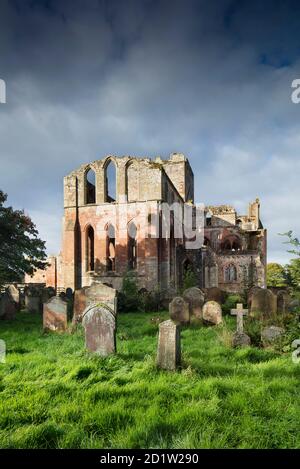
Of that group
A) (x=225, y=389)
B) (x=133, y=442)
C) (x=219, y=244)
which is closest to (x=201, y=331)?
(x=225, y=389)

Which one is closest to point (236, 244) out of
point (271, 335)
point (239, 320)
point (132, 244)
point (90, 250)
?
point (132, 244)

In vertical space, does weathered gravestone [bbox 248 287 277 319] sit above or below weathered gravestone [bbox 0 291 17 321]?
above

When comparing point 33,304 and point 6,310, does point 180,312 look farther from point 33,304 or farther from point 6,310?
point 33,304

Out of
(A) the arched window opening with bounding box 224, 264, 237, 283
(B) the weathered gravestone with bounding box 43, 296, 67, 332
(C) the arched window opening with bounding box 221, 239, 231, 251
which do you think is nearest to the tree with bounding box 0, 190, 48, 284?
(B) the weathered gravestone with bounding box 43, 296, 67, 332

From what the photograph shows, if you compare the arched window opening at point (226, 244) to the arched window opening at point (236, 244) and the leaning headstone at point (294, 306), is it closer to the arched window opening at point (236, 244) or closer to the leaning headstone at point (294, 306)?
the arched window opening at point (236, 244)

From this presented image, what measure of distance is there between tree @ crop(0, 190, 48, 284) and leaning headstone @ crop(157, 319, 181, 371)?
9697 mm

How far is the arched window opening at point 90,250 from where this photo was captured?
2227 cm

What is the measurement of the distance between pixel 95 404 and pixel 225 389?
5.83 ft

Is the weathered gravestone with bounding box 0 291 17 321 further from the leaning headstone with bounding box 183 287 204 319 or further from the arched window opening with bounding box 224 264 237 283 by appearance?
the arched window opening with bounding box 224 264 237 283

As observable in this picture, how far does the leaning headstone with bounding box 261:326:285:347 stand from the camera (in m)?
7.46

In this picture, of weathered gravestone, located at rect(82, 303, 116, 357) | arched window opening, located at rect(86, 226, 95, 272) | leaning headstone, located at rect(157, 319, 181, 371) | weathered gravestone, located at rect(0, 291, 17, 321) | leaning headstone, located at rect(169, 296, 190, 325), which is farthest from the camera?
arched window opening, located at rect(86, 226, 95, 272)

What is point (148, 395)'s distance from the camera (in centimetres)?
431

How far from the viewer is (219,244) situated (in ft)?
116
